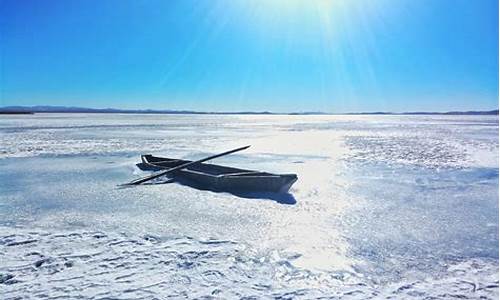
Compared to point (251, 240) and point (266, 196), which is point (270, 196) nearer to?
point (266, 196)

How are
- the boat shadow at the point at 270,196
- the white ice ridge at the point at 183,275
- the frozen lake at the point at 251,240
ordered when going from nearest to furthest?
the white ice ridge at the point at 183,275, the frozen lake at the point at 251,240, the boat shadow at the point at 270,196

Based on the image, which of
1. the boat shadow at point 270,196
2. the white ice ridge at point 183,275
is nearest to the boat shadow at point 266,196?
the boat shadow at point 270,196

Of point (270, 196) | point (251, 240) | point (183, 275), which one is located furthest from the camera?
point (270, 196)

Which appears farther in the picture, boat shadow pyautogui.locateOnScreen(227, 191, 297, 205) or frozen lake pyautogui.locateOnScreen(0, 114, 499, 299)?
boat shadow pyautogui.locateOnScreen(227, 191, 297, 205)

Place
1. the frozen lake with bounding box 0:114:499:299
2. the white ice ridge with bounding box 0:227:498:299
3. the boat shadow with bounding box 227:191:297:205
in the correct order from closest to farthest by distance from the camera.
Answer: the white ice ridge with bounding box 0:227:498:299
the frozen lake with bounding box 0:114:499:299
the boat shadow with bounding box 227:191:297:205

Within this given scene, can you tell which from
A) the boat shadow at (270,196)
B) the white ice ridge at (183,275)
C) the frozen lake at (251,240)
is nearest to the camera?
the white ice ridge at (183,275)

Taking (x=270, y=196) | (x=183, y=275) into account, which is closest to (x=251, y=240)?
(x=183, y=275)

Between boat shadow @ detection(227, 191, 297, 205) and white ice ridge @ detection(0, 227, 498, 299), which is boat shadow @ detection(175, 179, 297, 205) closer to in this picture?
boat shadow @ detection(227, 191, 297, 205)

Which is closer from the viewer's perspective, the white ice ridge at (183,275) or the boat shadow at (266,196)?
the white ice ridge at (183,275)

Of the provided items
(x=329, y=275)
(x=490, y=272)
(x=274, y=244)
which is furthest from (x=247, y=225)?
(x=490, y=272)

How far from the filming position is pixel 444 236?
155 inches

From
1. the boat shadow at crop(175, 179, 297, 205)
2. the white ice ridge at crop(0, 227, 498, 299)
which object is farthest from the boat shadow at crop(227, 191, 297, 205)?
the white ice ridge at crop(0, 227, 498, 299)

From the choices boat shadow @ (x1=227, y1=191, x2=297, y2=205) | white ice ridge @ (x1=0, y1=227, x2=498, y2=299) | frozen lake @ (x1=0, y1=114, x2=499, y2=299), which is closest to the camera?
white ice ridge @ (x1=0, y1=227, x2=498, y2=299)

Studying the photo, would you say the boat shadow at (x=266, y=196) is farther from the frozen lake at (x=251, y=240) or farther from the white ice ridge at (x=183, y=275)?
the white ice ridge at (x=183, y=275)
